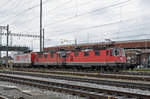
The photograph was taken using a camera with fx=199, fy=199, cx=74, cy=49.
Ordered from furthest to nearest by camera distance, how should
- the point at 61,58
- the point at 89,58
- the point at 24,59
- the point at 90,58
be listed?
the point at 24,59 < the point at 61,58 < the point at 89,58 < the point at 90,58

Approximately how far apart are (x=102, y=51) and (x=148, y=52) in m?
19.1

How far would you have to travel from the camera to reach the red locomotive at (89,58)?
A: 992 inches

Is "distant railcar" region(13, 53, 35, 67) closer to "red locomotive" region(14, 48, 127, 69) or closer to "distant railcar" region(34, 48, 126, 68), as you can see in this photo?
"red locomotive" region(14, 48, 127, 69)

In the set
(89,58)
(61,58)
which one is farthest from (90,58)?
(61,58)

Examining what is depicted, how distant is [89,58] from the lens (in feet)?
89.0

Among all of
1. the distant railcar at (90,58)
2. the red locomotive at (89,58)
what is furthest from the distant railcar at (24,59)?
the distant railcar at (90,58)

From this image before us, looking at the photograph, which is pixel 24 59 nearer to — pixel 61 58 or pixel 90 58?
pixel 61 58

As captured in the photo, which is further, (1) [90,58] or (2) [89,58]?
(2) [89,58]

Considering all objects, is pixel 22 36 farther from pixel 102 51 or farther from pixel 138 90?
pixel 138 90

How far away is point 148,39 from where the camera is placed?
52062 mm

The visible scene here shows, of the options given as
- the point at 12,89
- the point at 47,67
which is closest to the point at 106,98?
the point at 12,89

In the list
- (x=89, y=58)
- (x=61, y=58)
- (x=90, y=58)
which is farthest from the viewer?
(x=61, y=58)

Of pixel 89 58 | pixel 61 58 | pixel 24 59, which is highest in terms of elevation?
pixel 89 58

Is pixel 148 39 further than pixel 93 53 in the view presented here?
Yes
